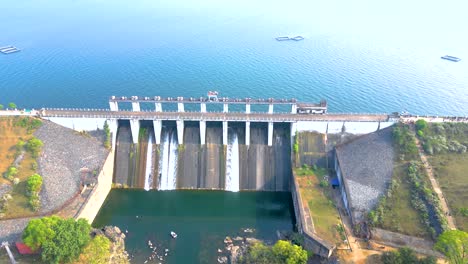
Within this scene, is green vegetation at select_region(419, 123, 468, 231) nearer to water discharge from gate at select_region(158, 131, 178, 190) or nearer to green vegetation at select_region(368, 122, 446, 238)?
green vegetation at select_region(368, 122, 446, 238)

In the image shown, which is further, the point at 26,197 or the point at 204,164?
the point at 204,164

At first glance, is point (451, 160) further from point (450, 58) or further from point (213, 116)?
point (450, 58)

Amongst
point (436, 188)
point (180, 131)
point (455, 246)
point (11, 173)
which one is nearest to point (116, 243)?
point (11, 173)

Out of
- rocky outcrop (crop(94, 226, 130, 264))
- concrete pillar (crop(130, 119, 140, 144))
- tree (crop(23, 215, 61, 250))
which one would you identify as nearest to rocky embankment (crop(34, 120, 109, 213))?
concrete pillar (crop(130, 119, 140, 144))

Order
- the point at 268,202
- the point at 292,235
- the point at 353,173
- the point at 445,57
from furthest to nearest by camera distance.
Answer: the point at 445,57 < the point at 268,202 < the point at 353,173 < the point at 292,235

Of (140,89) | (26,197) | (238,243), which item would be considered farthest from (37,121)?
(238,243)

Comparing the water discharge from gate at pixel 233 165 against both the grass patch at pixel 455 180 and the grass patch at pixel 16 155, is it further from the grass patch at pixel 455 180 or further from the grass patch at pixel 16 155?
the grass patch at pixel 455 180

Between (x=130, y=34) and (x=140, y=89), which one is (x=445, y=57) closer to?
(x=140, y=89)
